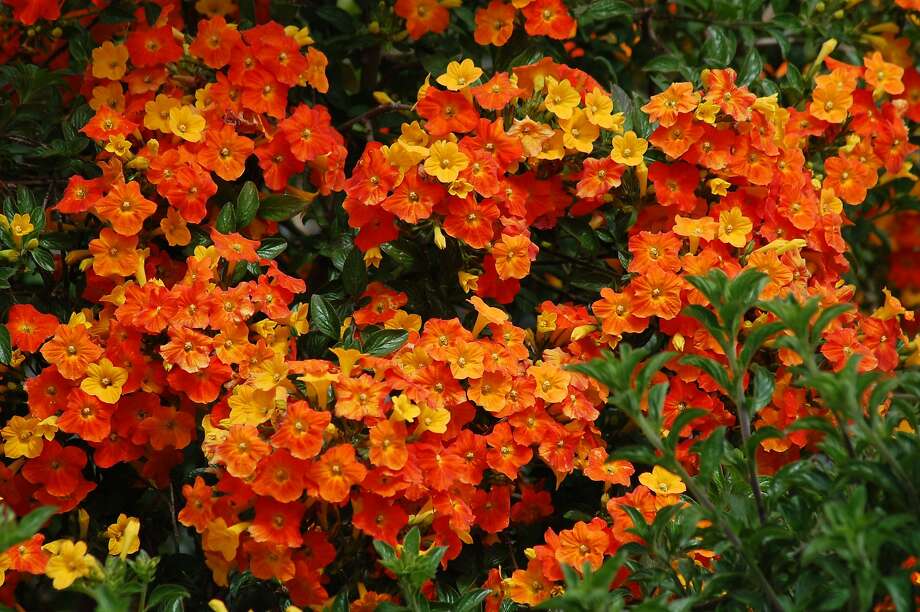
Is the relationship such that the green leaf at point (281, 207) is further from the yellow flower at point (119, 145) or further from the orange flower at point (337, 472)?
the orange flower at point (337, 472)

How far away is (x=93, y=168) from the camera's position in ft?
9.31

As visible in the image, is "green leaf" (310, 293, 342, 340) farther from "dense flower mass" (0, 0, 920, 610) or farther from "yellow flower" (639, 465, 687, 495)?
"yellow flower" (639, 465, 687, 495)

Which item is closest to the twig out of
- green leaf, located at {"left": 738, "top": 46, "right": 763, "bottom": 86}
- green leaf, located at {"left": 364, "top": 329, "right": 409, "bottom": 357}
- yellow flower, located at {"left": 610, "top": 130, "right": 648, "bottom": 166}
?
yellow flower, located at {"left": 610, "top": 130, "right": 648, "bottom": 166}

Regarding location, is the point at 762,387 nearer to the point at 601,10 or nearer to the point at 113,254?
Result: the point at 601,10

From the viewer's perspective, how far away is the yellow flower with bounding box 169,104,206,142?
2662 millimetres

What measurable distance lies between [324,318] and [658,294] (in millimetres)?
719

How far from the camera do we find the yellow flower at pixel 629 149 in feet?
8.64

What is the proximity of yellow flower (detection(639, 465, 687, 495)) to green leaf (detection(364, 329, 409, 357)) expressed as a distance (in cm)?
58

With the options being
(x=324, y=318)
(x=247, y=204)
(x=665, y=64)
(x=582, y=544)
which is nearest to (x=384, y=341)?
(x=324, y=318)

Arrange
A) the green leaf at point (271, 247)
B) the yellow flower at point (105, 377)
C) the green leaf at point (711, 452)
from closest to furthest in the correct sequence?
the green leaf at point (711, 452) → the yellow flower at point (105, 377) → the green leaf at point (271, 247)

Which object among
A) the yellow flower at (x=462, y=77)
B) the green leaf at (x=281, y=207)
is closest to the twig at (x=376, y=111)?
the yellow flower at (x=462, y=77)

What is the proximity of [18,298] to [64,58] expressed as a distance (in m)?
0.80

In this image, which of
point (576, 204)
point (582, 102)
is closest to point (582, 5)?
point (582, 102)

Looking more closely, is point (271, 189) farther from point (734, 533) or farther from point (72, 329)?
point (734, 533)
